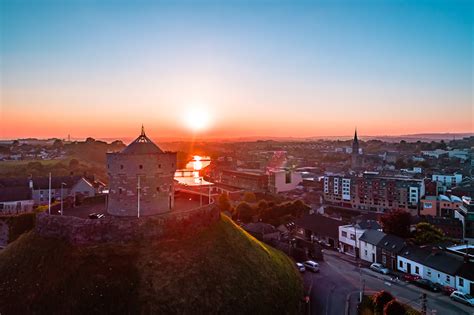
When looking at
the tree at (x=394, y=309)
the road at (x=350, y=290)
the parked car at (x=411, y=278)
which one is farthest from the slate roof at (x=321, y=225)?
the tree at (x=394, y=309)

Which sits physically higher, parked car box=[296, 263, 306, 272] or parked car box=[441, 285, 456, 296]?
parked car box=[296, 263, 306, 272]

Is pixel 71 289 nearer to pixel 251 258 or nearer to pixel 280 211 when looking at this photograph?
pixel 251 258

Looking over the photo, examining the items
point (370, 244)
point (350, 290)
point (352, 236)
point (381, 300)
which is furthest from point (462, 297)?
point (352, 236)

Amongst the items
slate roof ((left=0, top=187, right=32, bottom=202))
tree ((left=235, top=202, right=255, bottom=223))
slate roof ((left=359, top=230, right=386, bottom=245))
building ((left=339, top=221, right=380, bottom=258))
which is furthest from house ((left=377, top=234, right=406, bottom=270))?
slate roof ((left=0, top=187, right=32, bottom=202))

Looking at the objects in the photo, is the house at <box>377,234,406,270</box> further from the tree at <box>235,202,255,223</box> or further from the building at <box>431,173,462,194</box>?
the building at <box>431,173,462,194</box>

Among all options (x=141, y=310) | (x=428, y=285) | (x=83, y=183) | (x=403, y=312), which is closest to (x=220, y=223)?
(x=141, y=310)

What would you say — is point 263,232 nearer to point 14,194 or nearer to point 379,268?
point 379,268

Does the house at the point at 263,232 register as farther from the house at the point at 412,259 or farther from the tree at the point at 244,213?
the house at the point at 412,259
